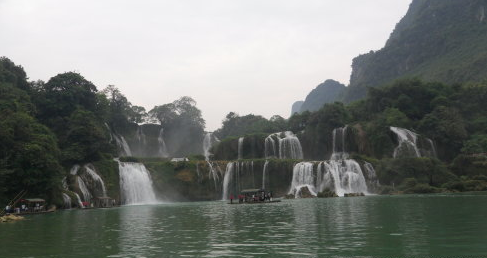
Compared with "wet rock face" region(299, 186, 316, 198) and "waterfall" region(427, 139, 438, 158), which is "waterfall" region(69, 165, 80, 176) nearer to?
"wet rock face" region(299, 186, 316, 198)

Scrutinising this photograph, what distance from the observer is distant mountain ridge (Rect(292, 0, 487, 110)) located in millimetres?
96562

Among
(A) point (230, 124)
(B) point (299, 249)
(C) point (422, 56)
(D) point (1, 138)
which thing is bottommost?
(B) point (299, 249)

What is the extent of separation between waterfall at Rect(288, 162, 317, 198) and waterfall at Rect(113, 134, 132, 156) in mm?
30696

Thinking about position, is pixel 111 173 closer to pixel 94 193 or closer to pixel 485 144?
pixel 94 193

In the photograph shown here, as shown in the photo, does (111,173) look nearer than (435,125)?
Yes

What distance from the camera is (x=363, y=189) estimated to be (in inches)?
2003

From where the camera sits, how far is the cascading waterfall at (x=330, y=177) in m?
50.9

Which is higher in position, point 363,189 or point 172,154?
point 172,154

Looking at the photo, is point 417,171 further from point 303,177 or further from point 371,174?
point 303,177

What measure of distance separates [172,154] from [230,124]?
61.9 feet

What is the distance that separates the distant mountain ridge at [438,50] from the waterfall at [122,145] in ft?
160

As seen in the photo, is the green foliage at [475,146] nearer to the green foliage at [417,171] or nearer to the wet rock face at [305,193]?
the green foliage at [417,171]

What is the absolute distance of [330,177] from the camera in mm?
51156

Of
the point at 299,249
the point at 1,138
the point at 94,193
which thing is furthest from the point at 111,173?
the point at 299,249
